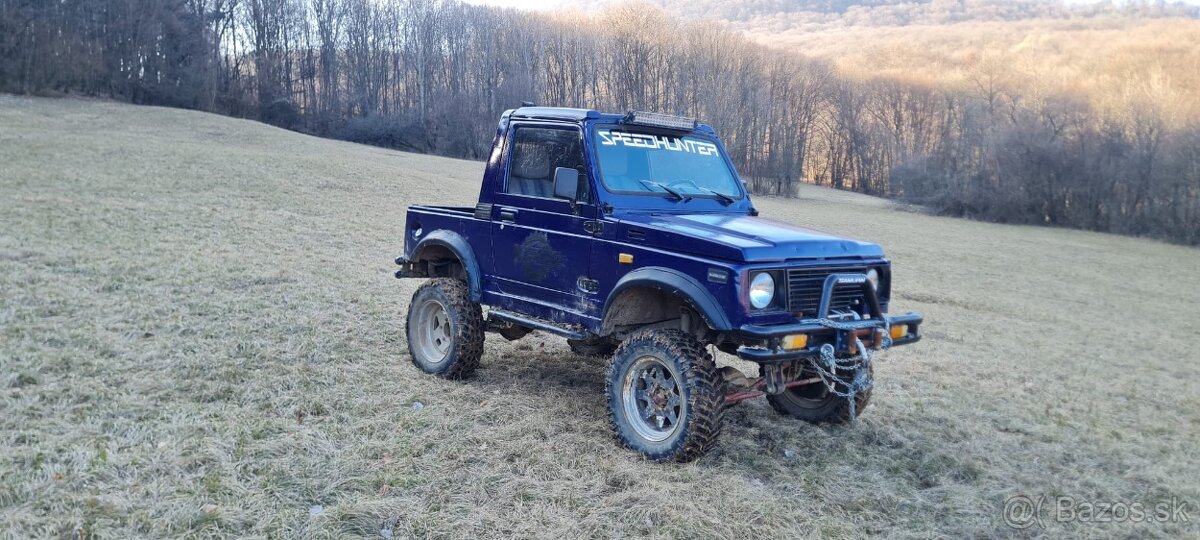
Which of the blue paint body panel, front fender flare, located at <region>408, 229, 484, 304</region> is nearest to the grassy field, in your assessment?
front fender flare, located at <region>408, 229, 484, 304</region>

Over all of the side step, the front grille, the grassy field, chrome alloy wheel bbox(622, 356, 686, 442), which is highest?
the front grille

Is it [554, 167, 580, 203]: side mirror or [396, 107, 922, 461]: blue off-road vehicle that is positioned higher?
[554, 167, 580, 203]: side mirror

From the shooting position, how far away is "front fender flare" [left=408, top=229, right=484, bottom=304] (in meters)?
→ 6.47

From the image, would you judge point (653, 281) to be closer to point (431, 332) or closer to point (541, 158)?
point (541, 158)

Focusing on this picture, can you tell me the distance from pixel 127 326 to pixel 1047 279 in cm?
2050

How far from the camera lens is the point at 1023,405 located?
758cm

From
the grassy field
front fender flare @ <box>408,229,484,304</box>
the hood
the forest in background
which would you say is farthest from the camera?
the forest in background

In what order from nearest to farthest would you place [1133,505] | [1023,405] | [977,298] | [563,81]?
[1133,505] < [1023,405] < [977,298] < [563,81]

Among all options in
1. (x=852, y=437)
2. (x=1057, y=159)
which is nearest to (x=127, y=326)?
(x=852, y=437)

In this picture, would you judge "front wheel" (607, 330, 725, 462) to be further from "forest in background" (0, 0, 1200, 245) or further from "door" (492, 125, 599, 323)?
"forest in background" (0, 0, 1200, 245)

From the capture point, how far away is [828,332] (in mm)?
4973

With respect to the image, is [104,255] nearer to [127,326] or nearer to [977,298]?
[127,326]

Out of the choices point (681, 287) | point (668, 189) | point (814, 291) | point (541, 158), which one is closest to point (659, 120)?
point (668, 189)

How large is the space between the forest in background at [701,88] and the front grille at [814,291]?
130 ft
